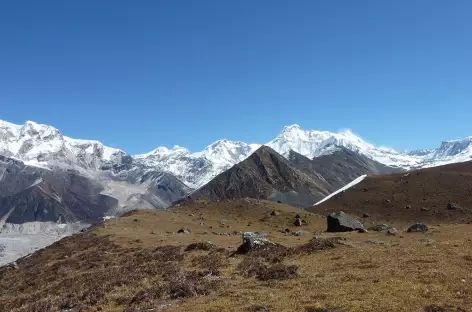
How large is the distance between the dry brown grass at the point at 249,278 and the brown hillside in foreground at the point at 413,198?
161ft

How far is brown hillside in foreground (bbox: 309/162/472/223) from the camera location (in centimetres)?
9894

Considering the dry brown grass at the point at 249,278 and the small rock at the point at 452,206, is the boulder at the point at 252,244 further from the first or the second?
the small rock at the point at 452,206

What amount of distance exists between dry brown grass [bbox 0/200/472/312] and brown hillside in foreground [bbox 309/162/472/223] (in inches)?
1932

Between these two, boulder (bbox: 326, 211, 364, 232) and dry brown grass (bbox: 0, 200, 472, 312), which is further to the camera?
boulder (bbox: 326, 211, 364, 232)

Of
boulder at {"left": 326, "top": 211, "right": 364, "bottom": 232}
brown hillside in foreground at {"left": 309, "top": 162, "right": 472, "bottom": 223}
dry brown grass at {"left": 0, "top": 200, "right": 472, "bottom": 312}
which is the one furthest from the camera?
brown hillside in foreground at {"left": 309, "top": 162, "right": 472, "bottom": 223}

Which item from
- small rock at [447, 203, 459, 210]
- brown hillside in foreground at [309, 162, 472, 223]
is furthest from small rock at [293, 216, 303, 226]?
small rock at [447, 203, 459, 210]

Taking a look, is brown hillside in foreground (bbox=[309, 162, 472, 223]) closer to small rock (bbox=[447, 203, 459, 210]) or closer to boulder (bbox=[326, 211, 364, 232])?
small rock (bbox=[447, 203, 459, 210])

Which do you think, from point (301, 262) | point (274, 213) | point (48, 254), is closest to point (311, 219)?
point (274, 213)

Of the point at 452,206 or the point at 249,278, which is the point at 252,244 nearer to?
the point at 249,278

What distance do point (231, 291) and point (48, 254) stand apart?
1868 inches

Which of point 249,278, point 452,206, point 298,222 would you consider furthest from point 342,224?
point 452,206

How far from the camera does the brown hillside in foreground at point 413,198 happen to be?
98938 millimetres

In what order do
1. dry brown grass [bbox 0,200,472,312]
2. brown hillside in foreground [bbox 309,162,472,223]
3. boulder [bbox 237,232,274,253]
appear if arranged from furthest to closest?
brown hillside in foreground [bbox 309,162,472,223] < boulder [bbox 237,232,274,253] < dry brown grass [bbox 0,200,472,312]

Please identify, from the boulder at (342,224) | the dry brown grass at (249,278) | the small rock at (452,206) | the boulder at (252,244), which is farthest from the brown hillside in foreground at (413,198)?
the boulder at (252,244)
